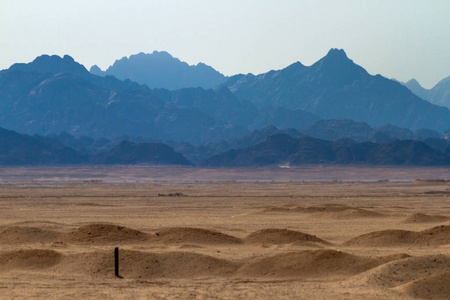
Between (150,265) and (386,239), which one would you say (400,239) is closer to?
(386,239)

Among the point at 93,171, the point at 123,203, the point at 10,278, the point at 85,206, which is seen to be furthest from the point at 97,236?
the point at 93,171

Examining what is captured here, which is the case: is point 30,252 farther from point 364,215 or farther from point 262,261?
point 364,215

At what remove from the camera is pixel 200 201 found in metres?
66.8

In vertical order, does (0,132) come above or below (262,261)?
above

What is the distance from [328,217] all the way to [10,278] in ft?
92.9

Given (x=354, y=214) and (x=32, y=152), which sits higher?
(x=32, y=152)

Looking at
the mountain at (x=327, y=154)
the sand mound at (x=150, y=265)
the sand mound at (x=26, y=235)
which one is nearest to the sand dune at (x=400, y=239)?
the sand mound at (x=150, y=265)

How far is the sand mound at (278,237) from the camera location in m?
32.5

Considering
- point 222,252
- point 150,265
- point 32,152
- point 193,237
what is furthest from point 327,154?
point 150,265

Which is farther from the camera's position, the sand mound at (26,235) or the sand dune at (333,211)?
the sand dune at (333,211)

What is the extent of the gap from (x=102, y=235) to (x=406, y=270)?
16724mm

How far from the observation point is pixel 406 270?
21922 millimetres

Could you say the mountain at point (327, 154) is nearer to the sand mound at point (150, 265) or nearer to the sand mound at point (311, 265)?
the sand mound at point (311, 265)

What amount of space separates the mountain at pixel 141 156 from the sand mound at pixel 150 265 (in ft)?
474
